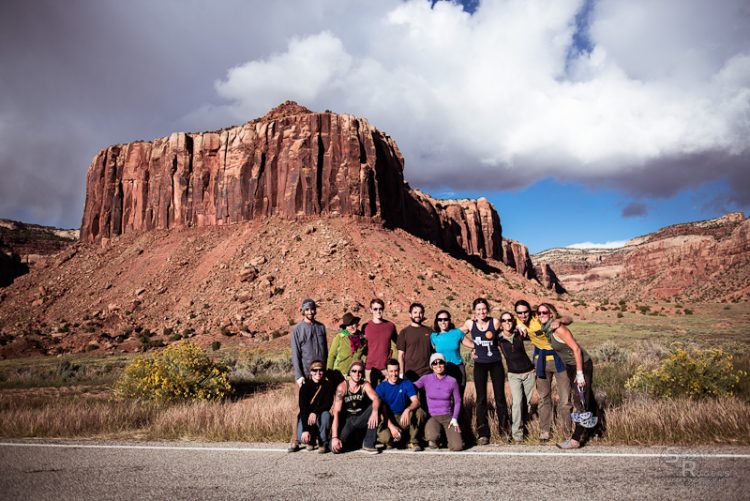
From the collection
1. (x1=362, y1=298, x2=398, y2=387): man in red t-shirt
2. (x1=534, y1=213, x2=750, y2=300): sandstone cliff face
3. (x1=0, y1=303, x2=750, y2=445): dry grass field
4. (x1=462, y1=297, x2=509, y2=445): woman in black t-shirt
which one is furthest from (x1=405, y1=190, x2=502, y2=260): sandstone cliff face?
(x1=462, y1=297, x2=509, y2=445): woman in black t-shirt

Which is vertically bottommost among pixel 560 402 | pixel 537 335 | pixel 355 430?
pixel 355 430

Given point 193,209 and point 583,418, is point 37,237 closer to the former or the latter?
point 193,209

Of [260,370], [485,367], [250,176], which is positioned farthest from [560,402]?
[250,176]

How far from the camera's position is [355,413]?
6.81m

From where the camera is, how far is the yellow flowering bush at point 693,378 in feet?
30.1

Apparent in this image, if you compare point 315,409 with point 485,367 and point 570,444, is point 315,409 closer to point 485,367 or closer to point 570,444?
point 485,367

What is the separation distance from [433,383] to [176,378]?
27.3ft

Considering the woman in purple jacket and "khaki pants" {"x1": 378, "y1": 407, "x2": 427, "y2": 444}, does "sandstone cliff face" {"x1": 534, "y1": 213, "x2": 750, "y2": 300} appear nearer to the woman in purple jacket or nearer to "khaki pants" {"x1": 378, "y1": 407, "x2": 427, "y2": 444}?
the woman in purple jacket

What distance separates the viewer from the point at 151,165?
62969 mm

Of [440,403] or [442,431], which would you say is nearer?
[440,403]

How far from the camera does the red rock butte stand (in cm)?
5056

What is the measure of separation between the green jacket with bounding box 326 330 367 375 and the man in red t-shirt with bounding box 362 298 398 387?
6.8 inches

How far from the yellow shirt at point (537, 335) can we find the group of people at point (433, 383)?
0.05ft

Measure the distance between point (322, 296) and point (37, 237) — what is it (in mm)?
97686
